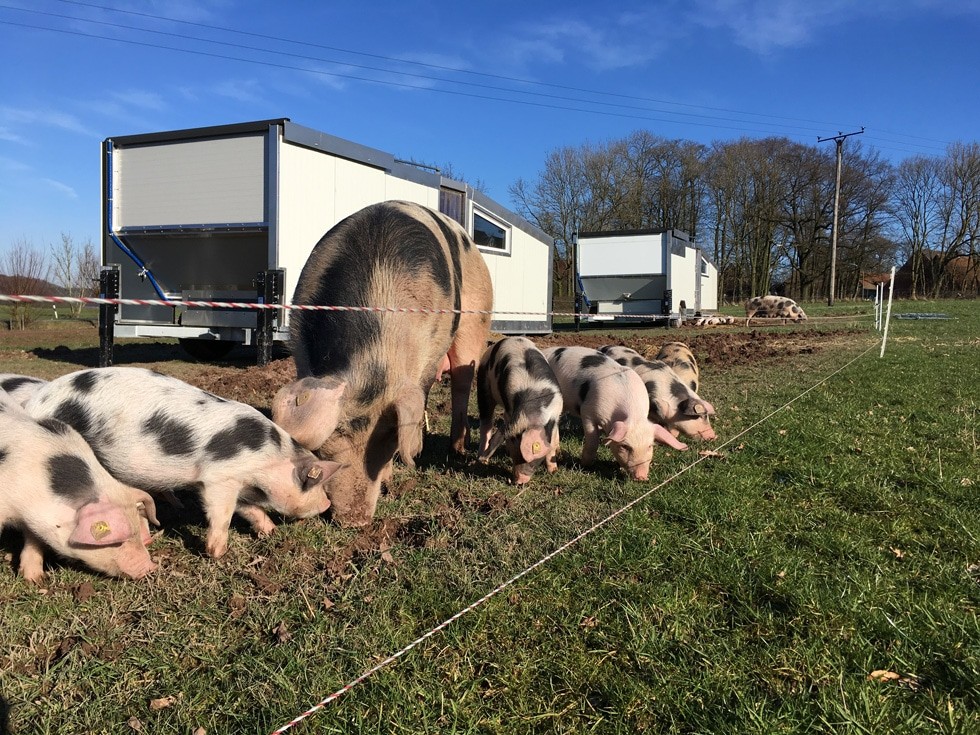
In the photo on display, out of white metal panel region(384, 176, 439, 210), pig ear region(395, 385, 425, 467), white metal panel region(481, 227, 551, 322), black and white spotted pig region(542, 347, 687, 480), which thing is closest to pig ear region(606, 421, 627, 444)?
black and white spotted pig region(542, 347, 687, 480)

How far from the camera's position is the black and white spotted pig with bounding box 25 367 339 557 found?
352 centimetres

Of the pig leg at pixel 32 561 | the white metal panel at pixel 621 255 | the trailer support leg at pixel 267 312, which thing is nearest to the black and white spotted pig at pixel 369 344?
the pig leg at pixel 32 561

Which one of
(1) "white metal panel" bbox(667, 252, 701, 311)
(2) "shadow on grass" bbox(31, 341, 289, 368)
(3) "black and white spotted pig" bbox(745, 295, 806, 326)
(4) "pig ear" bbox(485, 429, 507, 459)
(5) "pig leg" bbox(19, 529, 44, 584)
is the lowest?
(5) "pig leg" bbox(19, 529, 44, 584)

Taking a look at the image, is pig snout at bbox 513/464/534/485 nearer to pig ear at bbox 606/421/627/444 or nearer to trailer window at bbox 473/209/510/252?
pig ear at bbox 606/421/627/444

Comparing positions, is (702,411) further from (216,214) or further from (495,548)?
(216,214)

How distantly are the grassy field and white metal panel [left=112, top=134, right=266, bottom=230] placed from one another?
6.64 meters

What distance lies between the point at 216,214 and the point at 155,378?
6.46 metres

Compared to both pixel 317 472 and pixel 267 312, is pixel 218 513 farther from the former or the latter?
pixel 267 312

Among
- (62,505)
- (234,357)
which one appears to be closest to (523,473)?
(62,505)

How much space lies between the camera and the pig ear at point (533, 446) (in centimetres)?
451

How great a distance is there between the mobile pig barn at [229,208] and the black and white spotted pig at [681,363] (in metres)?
1.78

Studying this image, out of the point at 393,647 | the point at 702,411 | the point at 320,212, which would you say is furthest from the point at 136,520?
the point at 320,212

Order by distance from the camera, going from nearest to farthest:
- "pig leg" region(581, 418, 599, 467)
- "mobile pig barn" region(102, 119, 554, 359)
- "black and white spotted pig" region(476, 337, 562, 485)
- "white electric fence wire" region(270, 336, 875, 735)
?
"white electric fence wire" region(270, 336, 875, 735), "black and white spotted pig" region(476, 337, 562, 485), "pig leg" region(581, 418, 599, 467), "mobile pig barn" region(102, 119, 554, 359)

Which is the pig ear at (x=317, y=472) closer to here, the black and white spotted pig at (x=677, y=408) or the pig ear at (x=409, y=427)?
the pig ear at (x=409, y=427)
